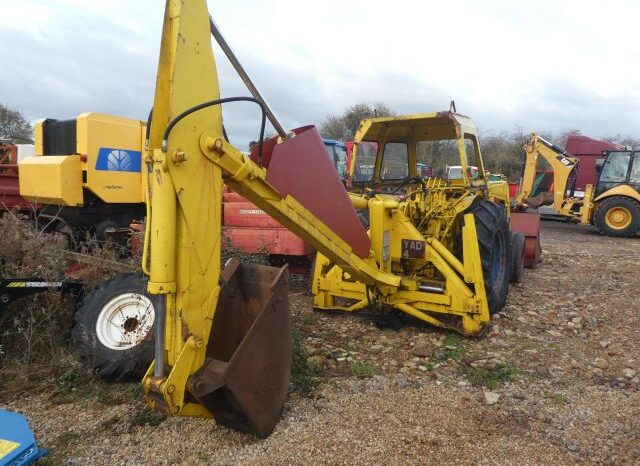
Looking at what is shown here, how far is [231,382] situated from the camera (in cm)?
239

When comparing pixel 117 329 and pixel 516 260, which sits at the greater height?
pixel 516 260

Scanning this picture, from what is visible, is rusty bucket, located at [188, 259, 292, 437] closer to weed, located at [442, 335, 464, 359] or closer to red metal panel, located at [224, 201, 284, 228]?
weed, located at [442, 335, 464, 359]

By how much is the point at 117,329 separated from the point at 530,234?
237 inches

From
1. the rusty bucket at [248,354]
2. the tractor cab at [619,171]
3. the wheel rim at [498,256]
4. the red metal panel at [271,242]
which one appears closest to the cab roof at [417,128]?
the wheel rim at [498,256]

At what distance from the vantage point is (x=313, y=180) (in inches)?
124

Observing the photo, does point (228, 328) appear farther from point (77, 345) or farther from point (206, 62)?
point (206, 62)

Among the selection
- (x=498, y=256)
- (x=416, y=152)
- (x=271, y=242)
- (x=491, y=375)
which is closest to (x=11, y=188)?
(x=271, y=242)

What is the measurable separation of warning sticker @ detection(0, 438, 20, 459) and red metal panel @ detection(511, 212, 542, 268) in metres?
6.82

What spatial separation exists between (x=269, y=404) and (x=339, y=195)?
141 cm

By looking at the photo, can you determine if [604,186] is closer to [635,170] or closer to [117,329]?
[635,170]

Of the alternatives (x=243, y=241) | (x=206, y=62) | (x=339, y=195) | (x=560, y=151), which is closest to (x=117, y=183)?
(x=243, y=241)

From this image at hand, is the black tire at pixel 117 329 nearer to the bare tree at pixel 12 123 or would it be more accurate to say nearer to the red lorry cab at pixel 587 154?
the red lorry cab at pixel 587 154

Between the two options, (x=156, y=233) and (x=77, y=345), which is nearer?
(x=156, y=233)

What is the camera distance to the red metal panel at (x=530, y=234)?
7.40m
